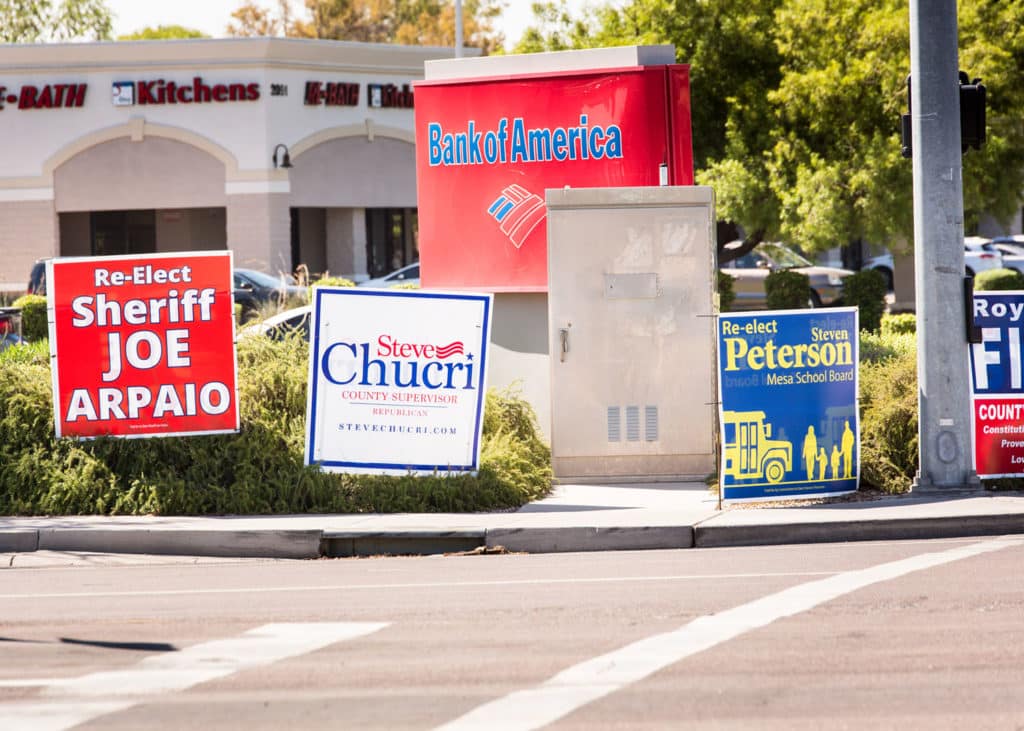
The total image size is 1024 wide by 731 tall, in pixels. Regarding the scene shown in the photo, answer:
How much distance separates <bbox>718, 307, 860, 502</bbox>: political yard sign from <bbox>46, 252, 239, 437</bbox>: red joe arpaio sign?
422cm

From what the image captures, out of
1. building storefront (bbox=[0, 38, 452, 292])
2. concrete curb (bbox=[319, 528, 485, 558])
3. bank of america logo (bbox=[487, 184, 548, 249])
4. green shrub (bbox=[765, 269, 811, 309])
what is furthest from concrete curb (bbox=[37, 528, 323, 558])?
building storefront (bbox=[0, 38, 452, 292])

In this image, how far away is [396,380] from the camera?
11.8m

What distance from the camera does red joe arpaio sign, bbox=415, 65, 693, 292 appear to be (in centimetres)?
1366

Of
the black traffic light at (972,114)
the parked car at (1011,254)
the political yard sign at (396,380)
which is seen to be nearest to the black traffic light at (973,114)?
the black traffic light at (972,114)

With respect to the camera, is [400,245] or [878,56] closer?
[878,56]

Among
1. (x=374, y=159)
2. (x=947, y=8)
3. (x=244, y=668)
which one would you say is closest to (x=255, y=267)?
(x=374, y=159)

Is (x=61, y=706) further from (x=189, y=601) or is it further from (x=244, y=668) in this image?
(x=189, y=601)

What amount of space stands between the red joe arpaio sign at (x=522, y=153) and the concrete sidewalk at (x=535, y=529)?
3576 mm

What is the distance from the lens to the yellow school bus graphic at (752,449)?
10.9 metres

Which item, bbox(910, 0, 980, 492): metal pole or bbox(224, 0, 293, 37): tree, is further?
bbox(224, 0, 293, 37): tree

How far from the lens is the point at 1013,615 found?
23.5ft

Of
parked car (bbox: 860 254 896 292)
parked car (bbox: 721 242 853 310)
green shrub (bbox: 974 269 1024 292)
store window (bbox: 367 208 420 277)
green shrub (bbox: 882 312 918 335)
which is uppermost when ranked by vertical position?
store window (bbox: 367 208 420 277)

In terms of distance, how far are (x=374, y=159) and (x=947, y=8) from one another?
92.3 feet

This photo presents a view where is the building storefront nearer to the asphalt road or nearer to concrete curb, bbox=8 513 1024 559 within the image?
concrete curb, bbox=8 513 1024 559
